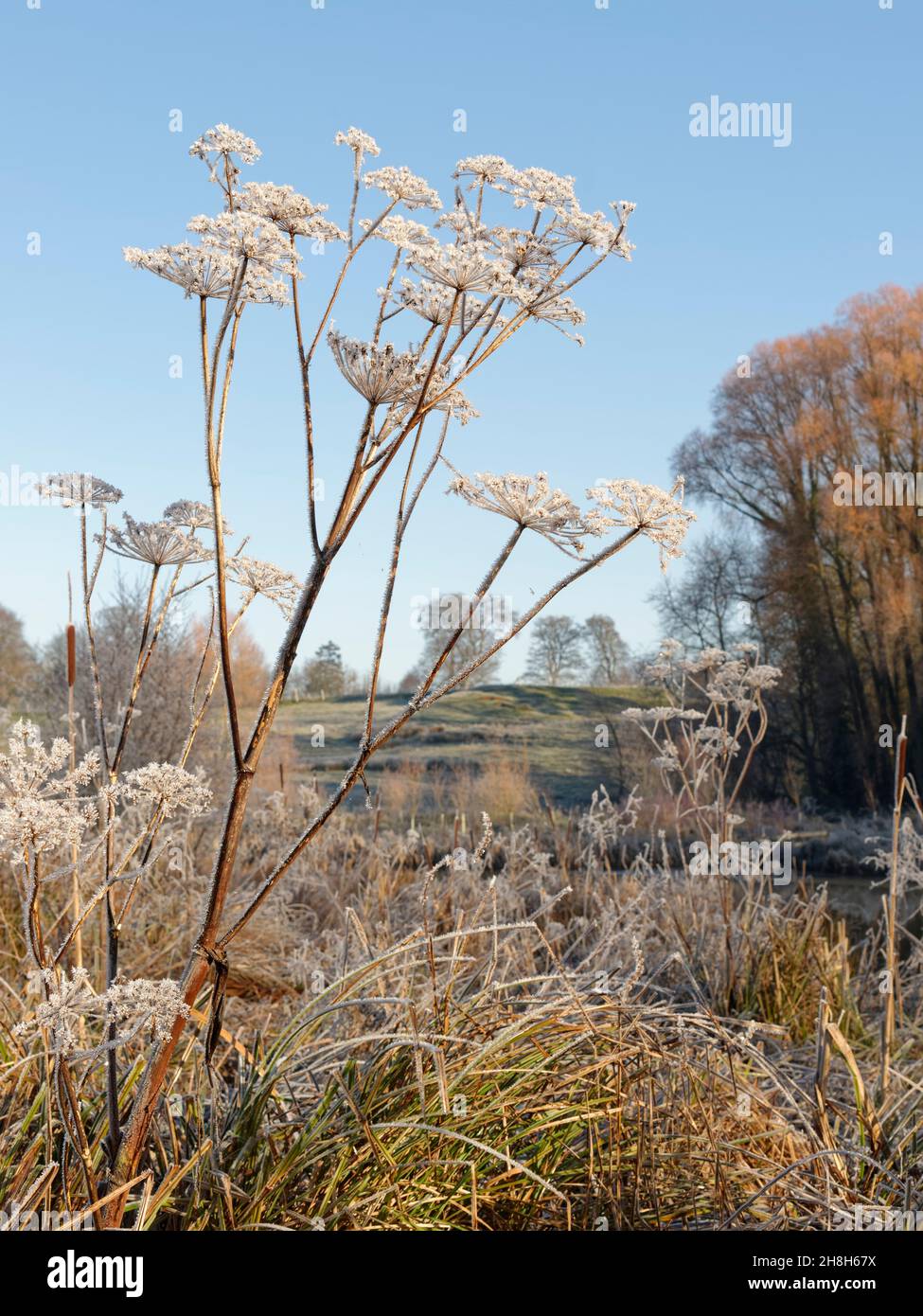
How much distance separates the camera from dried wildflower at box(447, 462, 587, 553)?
1.52 m

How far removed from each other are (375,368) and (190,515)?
0.49 m

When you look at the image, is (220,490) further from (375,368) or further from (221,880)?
(221,880)

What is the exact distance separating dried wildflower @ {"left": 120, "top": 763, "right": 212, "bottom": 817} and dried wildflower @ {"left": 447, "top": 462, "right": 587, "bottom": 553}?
1.99 feet

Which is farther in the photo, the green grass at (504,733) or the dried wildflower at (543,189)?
the green grass at (504,733)

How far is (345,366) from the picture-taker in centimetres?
151

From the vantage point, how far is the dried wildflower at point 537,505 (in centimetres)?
152

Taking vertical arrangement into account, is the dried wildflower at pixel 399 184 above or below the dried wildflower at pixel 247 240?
above

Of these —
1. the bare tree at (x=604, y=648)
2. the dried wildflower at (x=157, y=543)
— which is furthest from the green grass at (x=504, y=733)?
the dried wildflower at (x=157, y=543)

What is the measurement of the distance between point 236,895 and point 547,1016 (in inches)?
113

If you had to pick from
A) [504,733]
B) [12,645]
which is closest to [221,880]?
[504,733]

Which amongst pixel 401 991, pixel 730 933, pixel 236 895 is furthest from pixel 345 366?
pixel 236 895

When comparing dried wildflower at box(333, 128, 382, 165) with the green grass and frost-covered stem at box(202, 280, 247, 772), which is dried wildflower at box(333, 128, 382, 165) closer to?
frost-covered stem at box(202, 280, 247, 772)

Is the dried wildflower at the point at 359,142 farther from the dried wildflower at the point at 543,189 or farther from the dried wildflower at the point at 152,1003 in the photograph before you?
Answer: the dried wildflower at the point at 152,1003

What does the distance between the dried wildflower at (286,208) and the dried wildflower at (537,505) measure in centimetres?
41
